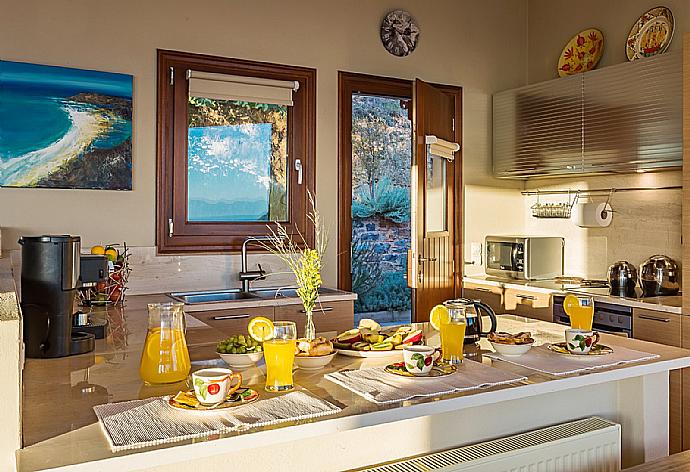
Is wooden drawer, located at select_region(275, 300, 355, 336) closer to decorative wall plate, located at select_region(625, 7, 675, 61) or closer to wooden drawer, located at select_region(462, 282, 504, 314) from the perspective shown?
wooden drawer, located at select_region(462, 282, 504, 314)

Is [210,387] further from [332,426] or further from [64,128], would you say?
[64,128]

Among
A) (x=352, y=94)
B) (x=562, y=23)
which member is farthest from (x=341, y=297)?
(x=562, y=23)

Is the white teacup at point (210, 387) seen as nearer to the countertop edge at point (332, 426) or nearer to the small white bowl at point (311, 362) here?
the countertop edge at point (332, 426)

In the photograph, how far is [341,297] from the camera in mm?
3879

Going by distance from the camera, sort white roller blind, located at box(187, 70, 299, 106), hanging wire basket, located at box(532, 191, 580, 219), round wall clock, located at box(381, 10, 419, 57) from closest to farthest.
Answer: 1. white roller blind, located at box(187, 70, 299, 106)
2. round wall clock, located at box(381, 10, 419, 57)
3. hanging wire basket, located at box(532, 191, 580, 219)

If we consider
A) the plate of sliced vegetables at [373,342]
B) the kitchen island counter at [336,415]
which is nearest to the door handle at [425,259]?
the kitchen island counter at [336,415]

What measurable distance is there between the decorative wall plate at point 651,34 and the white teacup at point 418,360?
318 cm

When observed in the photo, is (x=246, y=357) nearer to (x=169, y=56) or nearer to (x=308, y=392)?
(x=308, y=392)

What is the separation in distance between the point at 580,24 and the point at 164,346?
405cm

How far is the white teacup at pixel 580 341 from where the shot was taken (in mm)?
2013

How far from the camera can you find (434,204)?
443 centimetres

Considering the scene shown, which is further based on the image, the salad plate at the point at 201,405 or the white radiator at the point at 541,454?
the white radiator at the point at 541,454

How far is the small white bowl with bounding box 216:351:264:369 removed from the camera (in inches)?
72.5

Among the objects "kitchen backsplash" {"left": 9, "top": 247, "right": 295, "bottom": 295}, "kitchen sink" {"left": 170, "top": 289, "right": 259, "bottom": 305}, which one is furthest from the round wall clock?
"kitchen sink" {"left": 170, "top": 289, "right": 259, "bottom": 305}
